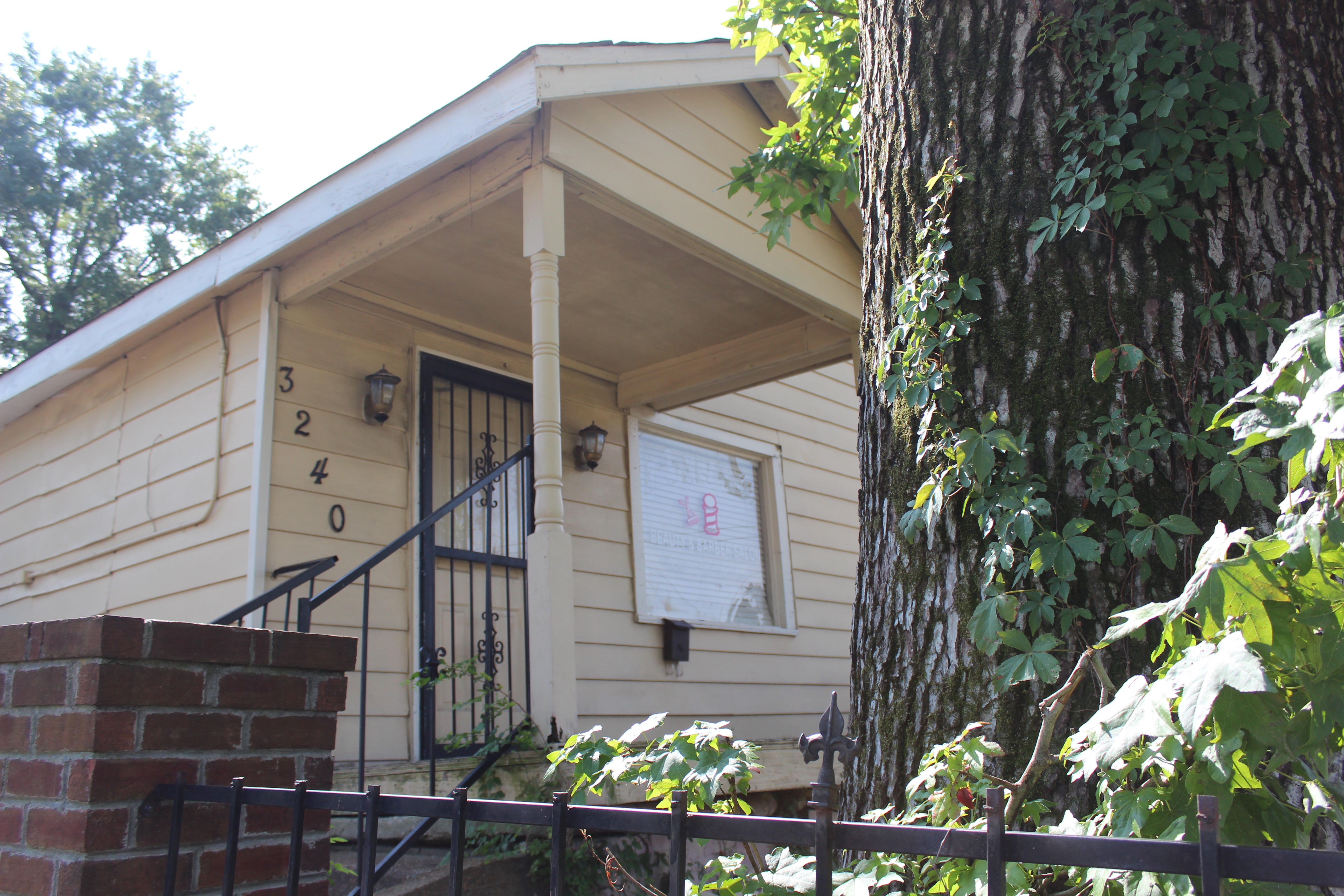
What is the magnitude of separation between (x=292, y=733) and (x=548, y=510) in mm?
2107

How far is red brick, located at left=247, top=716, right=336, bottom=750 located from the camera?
1613mm

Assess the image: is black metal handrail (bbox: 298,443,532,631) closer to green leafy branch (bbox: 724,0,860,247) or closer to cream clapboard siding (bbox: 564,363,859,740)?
cream clapboard siding (bbox: 564,363,859,740)

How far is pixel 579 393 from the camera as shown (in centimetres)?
595

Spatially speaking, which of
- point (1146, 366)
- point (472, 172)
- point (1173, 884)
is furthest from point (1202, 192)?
point (472, 172)

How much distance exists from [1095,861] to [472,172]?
12.7 ft

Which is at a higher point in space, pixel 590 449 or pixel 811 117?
pixel 811 117

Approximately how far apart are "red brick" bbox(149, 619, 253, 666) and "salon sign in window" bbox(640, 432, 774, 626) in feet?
14.6

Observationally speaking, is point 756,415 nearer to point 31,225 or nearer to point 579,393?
point 579,393

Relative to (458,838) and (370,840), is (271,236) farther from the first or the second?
(458,838)

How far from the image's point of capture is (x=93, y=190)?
638 inches

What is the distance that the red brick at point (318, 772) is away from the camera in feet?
5.49

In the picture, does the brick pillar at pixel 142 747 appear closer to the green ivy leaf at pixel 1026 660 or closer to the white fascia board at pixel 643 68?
the green ivy leaf at pixel 1026 660

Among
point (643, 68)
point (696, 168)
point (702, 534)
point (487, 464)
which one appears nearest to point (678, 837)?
point (643, 68)

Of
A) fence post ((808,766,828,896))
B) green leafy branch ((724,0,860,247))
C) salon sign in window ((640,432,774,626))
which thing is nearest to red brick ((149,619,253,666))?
fence post ((808,766,828,896))
